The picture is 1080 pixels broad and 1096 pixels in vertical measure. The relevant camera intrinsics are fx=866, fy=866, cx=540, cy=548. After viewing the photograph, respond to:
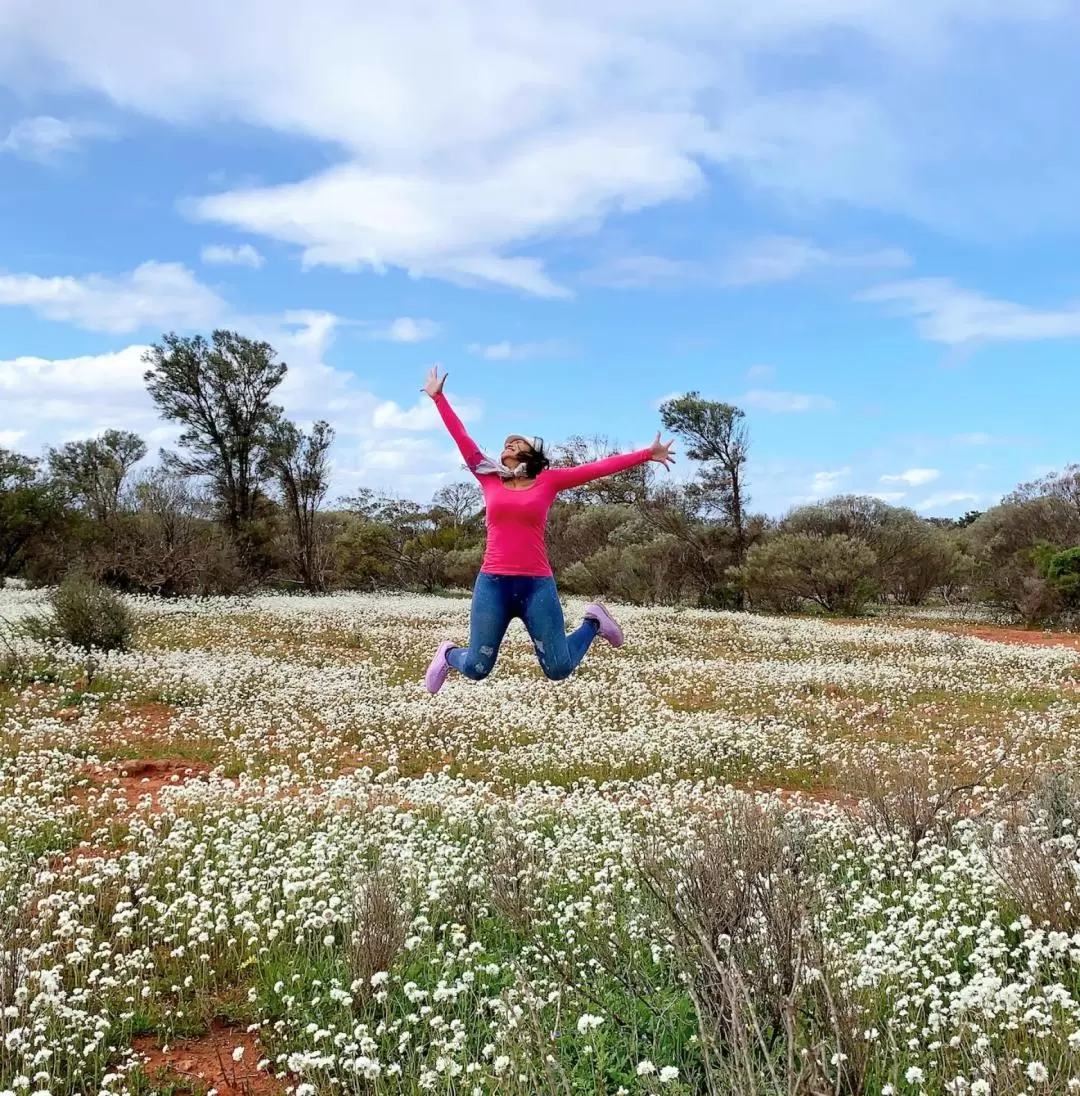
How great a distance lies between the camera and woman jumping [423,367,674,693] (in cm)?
595

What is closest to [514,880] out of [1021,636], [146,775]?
[146,775]

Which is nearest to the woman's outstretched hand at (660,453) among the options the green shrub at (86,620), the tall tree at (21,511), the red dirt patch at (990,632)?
the green shrub at (86,620)

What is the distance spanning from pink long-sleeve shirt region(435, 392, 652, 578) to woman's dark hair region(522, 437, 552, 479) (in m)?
0.08

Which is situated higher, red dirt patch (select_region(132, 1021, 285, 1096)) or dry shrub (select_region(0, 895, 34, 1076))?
dry shrub (select_region(0, 895, 34, 1076))

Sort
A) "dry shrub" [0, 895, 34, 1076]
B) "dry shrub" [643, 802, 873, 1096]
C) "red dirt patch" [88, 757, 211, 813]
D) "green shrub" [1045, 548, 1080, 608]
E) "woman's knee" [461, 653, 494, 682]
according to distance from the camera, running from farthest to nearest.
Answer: "green shrub" [1045, 548, 1080, 608]
"red dirt patch" [88, 757, 211, 813]
"woman's knee" [461, 653, 494, 682]
"dry shrub" [0, 895, 34, 1076]
"dry shrub" [643, 802, 873, 1096]

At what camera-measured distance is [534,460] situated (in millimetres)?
6109

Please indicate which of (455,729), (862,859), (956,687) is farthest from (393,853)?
(956,687)

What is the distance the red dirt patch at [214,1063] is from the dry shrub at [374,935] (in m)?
0.62

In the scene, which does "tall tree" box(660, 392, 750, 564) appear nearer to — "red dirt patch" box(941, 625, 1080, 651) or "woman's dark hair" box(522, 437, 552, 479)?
"red dirt patch" box(941, 625, 1080, 651)

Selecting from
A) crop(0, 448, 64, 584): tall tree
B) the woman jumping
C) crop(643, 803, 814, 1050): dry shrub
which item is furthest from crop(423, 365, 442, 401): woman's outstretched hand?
crop(0, 448, 64, 584): tall tree

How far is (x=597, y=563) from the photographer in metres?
43.2

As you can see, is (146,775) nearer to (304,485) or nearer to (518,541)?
(518,541)

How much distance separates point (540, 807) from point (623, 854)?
89.7 inches

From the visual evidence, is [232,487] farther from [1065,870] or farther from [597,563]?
[1065,870]
